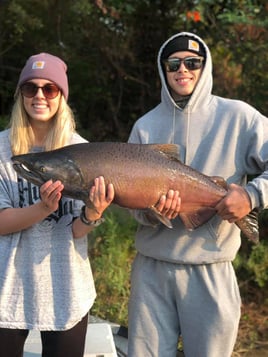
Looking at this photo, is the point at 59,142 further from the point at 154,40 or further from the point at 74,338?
the point at 154,40

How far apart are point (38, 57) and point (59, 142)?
19.5 inches

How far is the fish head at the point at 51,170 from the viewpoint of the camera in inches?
109

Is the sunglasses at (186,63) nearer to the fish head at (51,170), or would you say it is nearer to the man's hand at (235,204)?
the man's hand at (235,204)

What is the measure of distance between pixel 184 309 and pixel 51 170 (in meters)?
1.10

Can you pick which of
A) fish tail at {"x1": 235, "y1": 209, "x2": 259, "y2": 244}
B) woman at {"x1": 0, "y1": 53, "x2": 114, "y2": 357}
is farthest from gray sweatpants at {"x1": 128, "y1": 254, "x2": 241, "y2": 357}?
woman at {"x1": 0, "y1": 53, "x2": 114, "y2": 357}

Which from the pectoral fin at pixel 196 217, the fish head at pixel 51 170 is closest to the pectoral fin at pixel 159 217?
the pectoral fin at pixel 196 217

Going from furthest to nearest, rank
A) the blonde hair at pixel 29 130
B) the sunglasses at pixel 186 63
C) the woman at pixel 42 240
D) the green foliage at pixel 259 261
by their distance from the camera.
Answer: the green foliage at pixel 259 261
the sunglasses at pixel 186 63
the blonde hair at pixel 29 130
the woman at pixel 42 240

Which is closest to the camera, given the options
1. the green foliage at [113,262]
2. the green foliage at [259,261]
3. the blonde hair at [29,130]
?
the blonde hair at [29,130]

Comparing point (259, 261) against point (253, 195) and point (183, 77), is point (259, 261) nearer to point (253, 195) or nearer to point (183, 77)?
point (253, 195)

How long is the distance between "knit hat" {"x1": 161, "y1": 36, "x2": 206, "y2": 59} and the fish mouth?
1.08 m

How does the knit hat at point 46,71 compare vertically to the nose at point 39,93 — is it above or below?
above

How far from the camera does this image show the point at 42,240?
2.92 meters

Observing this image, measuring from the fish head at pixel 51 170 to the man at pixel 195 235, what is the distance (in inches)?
20.7

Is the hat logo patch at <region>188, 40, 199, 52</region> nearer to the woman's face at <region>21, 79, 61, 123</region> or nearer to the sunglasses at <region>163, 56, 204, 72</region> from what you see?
the sunglasses at <region>163, 56, 204, 72</region>
